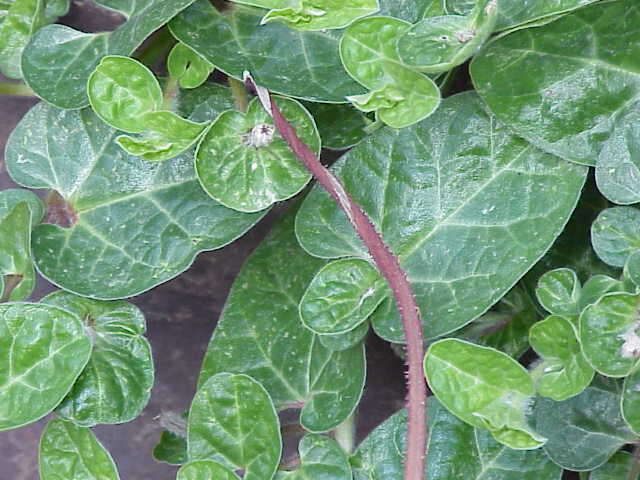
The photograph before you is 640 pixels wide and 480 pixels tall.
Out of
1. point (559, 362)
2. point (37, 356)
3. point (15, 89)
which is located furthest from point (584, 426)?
point (15, 89)

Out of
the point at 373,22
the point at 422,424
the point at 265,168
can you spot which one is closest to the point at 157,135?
the point at 265,168

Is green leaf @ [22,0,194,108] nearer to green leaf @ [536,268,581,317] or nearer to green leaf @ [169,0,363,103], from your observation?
green leaf @ [169,0,363,103]

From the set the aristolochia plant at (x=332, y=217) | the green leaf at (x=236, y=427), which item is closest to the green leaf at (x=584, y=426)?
the aristolochia plant at (x=332, y=217)

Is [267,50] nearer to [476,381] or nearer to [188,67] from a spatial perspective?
[188,67]

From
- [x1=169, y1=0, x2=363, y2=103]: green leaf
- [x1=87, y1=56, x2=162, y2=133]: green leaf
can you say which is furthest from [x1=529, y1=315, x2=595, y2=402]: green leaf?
[x1=87, y1=56, x2=162, y2=133]: green leaf

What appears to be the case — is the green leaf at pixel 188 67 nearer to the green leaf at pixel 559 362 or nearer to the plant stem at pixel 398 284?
the plant stem at pixel 398 284
